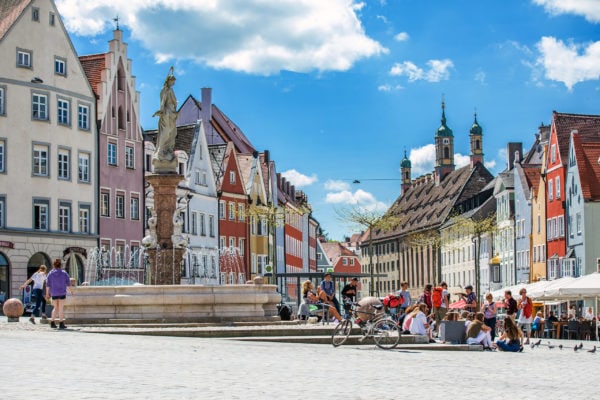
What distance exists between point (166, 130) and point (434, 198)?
4009 inches

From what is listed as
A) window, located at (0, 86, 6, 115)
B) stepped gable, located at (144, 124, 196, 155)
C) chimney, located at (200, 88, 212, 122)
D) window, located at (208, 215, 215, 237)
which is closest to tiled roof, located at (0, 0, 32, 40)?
window, located at (0, 86, 6, 115)

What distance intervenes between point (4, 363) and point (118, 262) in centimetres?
4708

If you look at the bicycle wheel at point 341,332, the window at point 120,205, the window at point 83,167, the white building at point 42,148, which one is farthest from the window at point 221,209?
the bicycle wheel at point 341,332

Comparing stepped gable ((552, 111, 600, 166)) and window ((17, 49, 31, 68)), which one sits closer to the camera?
window ((17, 49, 31, 68))

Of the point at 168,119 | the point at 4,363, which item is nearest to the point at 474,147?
the point at 168,119

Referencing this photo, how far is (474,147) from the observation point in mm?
151875

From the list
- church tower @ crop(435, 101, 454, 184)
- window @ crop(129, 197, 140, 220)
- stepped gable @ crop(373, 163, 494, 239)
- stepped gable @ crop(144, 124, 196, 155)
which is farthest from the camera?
church tower @ crop(435, 101, 454, 184)

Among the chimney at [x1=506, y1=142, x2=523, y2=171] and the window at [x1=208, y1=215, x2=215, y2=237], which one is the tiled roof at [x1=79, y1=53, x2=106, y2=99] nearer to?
the window at [x1=208, y1=215, x2=215, y2=237]

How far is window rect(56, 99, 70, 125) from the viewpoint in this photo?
59.4 m

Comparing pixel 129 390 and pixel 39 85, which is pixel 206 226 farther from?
pixel 129 390

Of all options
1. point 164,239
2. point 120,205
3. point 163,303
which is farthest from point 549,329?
point 120,205

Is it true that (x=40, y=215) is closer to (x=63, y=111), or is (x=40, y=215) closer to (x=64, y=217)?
(x=64, y=217)

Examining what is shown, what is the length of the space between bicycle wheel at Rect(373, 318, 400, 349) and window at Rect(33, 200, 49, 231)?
3612 centimetres

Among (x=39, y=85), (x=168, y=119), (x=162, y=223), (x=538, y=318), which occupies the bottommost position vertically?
(x=538, y=318)
